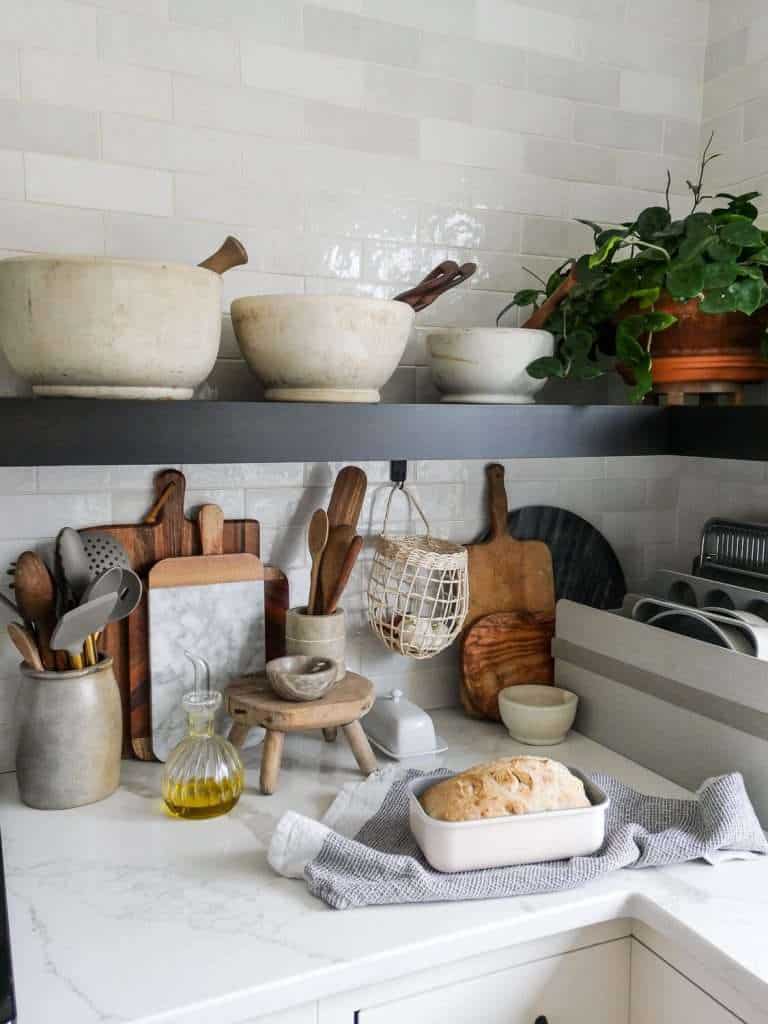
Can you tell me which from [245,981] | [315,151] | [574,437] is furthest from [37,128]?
[245,981]

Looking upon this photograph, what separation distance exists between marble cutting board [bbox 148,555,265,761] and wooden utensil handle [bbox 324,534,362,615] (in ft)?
0.41

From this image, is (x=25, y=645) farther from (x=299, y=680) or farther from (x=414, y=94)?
(x=414, y=94)

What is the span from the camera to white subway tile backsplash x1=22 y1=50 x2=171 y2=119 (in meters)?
1.31

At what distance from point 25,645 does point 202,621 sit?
290 millimetres

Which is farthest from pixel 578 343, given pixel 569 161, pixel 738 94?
pixel 738 94

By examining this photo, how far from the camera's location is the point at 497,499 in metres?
1.70

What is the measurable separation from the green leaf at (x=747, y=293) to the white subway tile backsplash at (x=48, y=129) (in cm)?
98

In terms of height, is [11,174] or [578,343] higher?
[11,174]

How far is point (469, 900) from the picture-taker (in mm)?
1076

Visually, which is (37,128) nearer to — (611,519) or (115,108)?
(115,108)

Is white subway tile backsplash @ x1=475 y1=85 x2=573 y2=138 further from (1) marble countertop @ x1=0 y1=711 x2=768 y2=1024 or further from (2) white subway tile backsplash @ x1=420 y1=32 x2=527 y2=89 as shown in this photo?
(1) marble countertop @ x1=0 y1=711 x2=768 y2=1024

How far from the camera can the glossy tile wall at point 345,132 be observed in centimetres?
134

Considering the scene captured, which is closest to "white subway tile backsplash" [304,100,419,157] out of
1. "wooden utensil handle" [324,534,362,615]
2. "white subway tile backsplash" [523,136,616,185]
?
"white subway tile backsplash" [523,136,616,185]

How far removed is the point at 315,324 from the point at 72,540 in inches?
18.9
